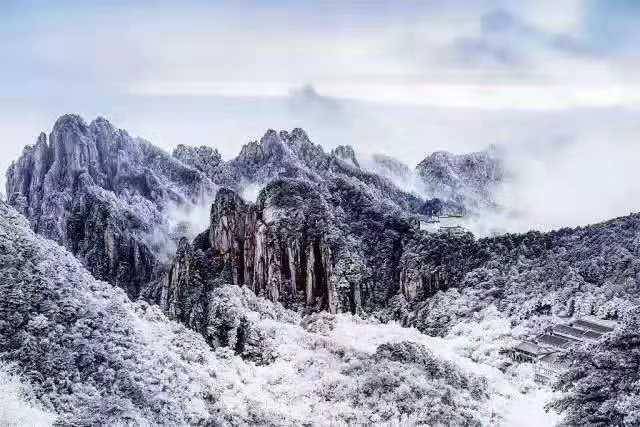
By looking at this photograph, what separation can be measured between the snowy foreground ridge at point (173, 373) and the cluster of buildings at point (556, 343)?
397 centimetres

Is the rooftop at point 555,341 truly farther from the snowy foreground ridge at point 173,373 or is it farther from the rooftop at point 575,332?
the snowy foreground ridge at point 173,373

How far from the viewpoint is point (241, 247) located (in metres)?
134

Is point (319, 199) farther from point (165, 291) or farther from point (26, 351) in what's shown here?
point (26, 351)

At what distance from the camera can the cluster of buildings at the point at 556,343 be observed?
87.6 m

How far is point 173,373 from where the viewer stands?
73875 mm

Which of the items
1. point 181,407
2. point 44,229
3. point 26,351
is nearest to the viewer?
point 26,351

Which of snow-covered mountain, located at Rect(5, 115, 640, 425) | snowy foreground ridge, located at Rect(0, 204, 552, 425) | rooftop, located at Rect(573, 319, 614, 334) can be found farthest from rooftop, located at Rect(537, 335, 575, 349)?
snowy foreground ridge, located at Rect(0, 204, 552, 425)

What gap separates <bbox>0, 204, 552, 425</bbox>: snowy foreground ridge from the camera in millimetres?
63938

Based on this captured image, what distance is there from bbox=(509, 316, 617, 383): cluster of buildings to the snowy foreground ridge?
13.0 ft

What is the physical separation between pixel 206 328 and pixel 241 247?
32.6 metres

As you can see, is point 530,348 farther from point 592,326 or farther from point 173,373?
point 173,373

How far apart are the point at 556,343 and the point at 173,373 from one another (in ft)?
155

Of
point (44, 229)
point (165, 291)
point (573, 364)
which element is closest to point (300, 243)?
point (165, 291)

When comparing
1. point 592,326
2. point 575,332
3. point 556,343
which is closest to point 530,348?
point 556,343
